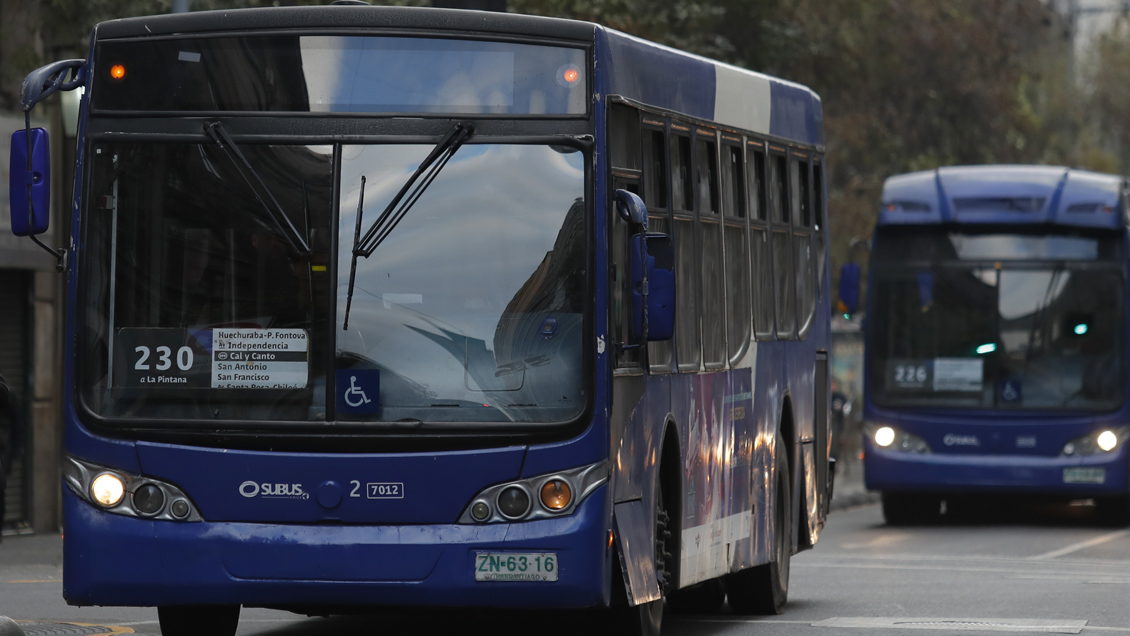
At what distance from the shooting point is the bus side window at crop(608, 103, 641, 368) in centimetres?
897

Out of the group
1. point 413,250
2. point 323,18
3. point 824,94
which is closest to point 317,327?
point 413,250

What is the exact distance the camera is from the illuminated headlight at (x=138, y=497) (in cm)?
880

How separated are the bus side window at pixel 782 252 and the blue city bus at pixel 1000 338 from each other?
345 inches

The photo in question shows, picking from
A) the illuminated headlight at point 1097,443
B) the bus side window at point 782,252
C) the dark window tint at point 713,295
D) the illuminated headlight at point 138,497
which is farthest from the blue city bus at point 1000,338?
the illuminated headlight at point 138,497

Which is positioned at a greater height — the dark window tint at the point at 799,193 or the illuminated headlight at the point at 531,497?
the dark window tint at the point at 799,193

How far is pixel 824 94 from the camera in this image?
30703 mm

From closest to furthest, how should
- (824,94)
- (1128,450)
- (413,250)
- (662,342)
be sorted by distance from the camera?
1. (413,250)
2. (662,342)
3. (1128,450)
4. (824,94)

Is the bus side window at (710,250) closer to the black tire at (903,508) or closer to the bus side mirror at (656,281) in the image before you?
the bus side mirror at (656,281)

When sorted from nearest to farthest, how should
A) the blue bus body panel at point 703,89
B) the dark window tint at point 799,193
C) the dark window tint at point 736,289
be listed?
the blue bus body panel at point 703,89 → the dark window tint at point 736,289 → the dark window tint at point 799,193

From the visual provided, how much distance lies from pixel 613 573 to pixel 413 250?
5.11 feet

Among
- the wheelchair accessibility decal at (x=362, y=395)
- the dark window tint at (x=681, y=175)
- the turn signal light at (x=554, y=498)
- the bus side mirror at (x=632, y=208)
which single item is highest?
the dark window tint at (x=681, y=175)

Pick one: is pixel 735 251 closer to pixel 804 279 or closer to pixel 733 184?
pixel 733 184

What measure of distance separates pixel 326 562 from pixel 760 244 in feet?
13.8

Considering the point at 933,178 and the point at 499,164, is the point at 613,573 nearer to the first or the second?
the point at 499,164
